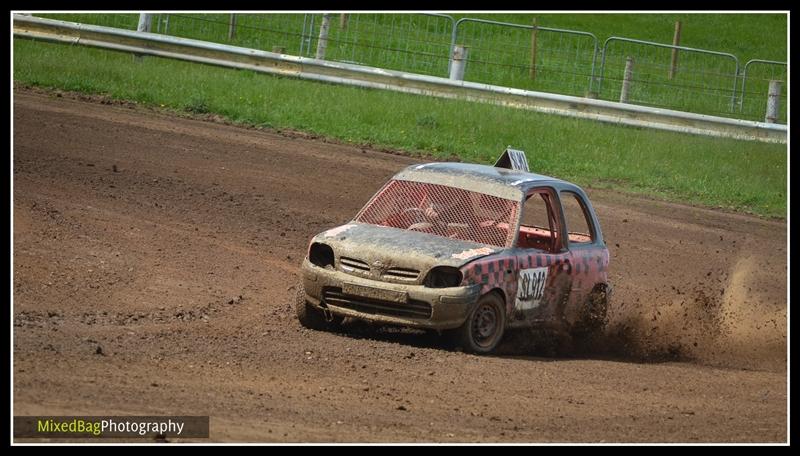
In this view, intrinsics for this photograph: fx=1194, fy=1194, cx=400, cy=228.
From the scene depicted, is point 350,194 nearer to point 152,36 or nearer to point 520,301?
point 520,301

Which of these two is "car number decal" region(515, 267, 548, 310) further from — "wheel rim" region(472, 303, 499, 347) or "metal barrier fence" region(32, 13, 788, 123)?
"metal barrier fence" region(32, 13, 788, 123)

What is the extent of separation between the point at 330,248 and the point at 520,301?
158cm

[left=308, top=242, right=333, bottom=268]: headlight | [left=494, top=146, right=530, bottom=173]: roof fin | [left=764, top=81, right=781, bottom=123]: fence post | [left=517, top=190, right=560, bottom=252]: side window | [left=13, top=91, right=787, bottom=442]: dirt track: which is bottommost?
[left=13, top=91, right=787, bottom=442]: dirt track

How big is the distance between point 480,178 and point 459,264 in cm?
136

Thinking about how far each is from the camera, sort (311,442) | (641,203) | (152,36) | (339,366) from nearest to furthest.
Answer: (311,442)
(339,366)
(641,203)
(152,36)

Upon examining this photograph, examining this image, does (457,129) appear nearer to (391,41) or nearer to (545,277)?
(391,41)

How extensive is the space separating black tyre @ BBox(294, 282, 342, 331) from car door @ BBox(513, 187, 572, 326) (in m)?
1.50

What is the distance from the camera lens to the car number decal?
9.55 m

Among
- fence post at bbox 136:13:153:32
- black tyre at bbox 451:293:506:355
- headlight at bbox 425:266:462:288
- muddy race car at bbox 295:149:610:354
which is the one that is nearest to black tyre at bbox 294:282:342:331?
muddy race car at bbox 295:149:610:354

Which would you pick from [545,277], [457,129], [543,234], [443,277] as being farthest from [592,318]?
[457,129]

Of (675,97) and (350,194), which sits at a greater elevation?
(675,97)

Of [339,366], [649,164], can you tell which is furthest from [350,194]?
[339,366]

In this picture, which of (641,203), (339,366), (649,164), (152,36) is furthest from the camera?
(152,36)

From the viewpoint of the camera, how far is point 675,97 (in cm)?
2197
